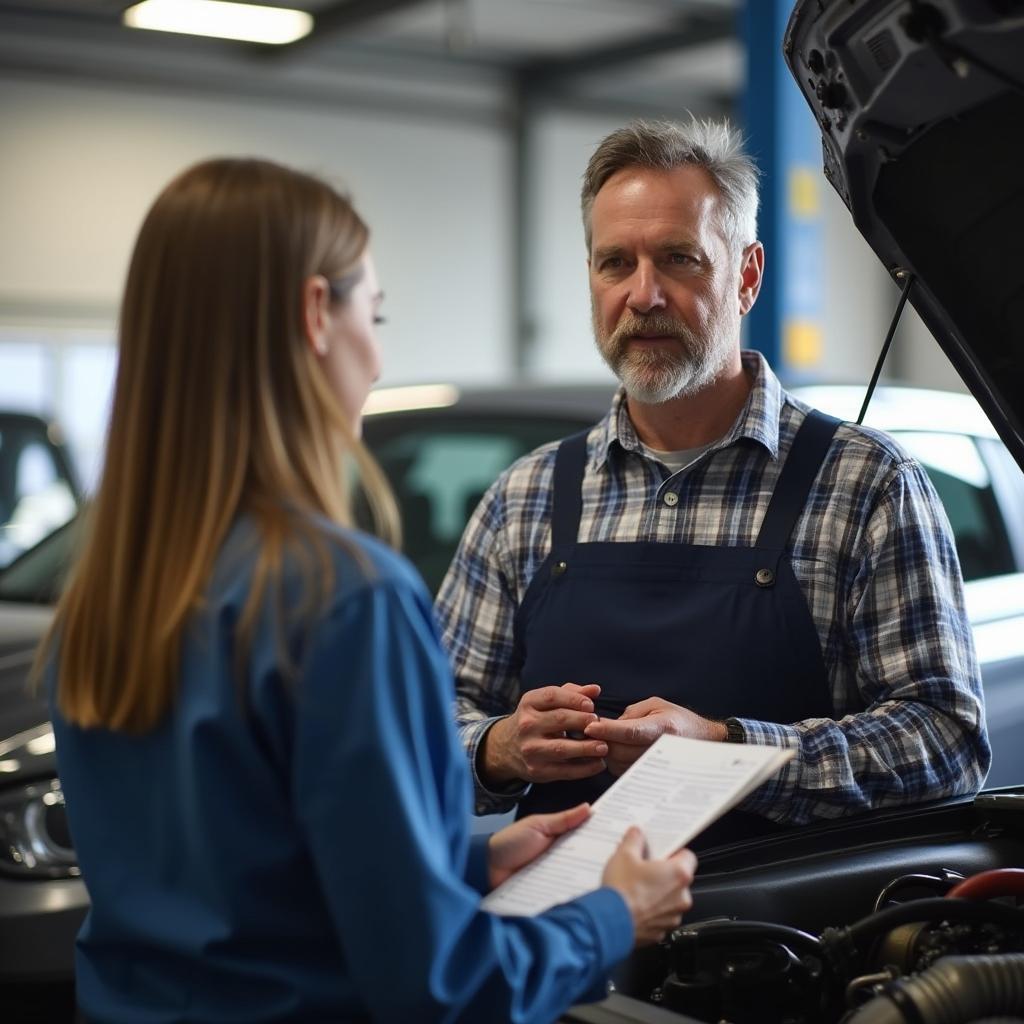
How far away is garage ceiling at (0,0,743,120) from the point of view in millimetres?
10211

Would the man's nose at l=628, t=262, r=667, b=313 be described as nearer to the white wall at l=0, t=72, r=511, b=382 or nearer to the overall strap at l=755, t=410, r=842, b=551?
the overall strap at l=755, t=410, r=842, b=551

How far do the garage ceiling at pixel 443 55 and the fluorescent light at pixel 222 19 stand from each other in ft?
0.56

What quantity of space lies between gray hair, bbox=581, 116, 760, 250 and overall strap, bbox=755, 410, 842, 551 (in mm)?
316

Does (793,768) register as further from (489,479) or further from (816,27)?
(489,479)

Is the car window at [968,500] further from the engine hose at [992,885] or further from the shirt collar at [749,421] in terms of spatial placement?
the engine hose at [992,885]

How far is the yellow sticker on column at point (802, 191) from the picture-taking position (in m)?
5.75

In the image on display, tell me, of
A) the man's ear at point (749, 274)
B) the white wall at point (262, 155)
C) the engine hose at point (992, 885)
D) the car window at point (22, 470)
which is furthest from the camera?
the white wall at point (262, 155)

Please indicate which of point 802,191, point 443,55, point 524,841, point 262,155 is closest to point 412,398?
point 524,841

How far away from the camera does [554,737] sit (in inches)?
79.1

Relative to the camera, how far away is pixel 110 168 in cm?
1076

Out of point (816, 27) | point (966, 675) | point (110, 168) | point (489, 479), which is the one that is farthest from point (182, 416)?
point (110, 168)

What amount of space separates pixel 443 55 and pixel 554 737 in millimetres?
10642

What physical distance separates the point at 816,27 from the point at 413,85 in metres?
10.7

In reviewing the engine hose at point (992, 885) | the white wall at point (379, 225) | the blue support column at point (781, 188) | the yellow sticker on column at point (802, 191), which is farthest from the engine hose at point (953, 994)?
the white wall at point (379, 225)
